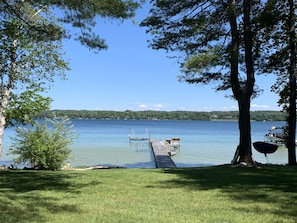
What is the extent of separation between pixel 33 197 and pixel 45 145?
6728 mm

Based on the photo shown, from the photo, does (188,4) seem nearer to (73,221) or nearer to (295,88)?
(295,88)

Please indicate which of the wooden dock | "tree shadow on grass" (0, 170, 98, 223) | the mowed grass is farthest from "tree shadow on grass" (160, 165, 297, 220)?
the wooden dock

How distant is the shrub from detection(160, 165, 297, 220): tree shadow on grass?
512cm

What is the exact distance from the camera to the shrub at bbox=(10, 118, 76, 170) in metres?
12.8

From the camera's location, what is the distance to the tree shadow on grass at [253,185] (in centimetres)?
603

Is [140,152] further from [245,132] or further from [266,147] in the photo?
[245,132]

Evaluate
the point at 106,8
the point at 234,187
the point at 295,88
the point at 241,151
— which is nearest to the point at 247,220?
the point at 234,187

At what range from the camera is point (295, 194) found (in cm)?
674

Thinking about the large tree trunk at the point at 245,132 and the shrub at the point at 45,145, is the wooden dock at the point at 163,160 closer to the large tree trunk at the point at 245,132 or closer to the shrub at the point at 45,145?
the large tree trunk at the point at 245,132

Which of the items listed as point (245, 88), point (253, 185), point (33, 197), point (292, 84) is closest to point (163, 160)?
point (292, 84)

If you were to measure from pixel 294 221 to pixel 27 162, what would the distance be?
36.0ft

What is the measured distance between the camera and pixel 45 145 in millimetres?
12898

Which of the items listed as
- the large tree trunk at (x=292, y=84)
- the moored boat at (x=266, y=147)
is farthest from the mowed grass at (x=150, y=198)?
the moored boat at (x=266, y=147)

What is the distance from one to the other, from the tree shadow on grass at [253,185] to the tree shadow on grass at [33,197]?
7.68 feet
